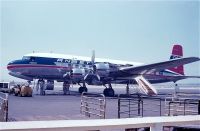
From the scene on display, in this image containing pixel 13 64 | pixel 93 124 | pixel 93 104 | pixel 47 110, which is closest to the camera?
pixel 93 124

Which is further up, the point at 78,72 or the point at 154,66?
the point at 154,66

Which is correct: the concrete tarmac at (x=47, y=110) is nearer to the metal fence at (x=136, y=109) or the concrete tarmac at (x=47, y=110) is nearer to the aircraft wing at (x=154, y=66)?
the metal fence at (x=136, y=109)

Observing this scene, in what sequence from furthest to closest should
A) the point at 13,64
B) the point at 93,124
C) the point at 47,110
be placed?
1. the point at 13,64
2. the point at 47,110
3. the point at 93,124

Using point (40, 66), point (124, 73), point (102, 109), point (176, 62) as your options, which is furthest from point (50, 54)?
point (102, 109)

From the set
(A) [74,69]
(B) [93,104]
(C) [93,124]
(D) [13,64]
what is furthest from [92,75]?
(C) [93,124]

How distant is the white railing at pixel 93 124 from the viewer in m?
2.45

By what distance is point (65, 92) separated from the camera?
30547 millimetres

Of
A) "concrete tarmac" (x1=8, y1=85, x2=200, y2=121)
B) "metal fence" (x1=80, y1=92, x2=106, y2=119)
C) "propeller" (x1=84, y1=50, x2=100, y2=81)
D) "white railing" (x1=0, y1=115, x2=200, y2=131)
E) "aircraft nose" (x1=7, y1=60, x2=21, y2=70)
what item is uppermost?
"aircraft nose" (x1=7, y1=60, x2=21, y2=70)

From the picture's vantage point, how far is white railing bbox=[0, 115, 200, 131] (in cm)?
245

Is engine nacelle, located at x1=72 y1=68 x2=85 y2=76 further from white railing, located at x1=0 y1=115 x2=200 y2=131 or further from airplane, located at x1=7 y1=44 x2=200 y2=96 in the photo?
white railing, located at x1=0 y1=115 x2=200 y2=131

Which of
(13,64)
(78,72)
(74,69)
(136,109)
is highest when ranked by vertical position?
(13,64)

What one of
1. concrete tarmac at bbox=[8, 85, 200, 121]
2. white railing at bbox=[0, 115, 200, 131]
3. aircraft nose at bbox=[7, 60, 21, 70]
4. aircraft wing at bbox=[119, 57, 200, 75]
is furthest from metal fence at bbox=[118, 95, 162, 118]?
aircraft nose at bbox=[7, 60, 21, 70]

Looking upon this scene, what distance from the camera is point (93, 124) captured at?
2.80m

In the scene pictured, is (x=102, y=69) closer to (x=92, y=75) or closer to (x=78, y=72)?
(x=92, y=75)
